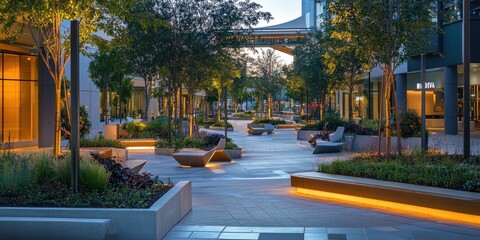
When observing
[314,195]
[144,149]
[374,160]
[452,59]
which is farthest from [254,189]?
[452,59]

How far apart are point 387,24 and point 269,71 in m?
49.7

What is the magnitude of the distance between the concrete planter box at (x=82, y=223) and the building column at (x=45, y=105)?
61.1ft

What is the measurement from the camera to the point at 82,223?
7227 mm

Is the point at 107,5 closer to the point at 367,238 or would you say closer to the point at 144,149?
the point at 367,238

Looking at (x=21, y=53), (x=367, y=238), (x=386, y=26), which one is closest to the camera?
(x=367, y=238)

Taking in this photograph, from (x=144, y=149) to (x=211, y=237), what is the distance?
19.8 meters

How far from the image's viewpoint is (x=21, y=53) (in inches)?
1015

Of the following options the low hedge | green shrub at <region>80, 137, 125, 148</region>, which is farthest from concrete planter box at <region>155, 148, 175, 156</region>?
Answer: the low hedge

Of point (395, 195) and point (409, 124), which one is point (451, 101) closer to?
point (409, 124)

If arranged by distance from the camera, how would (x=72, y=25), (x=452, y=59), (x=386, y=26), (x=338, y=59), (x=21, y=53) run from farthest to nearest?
(x=452, y=59) < (x=21, y=53) < (x=338, y=59) < (x=386, y=26) < (x=72, y=25)

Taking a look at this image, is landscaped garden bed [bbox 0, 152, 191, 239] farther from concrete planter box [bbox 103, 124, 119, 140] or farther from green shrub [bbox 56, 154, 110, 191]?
concrete planter box [bbox 103, 124, 119, 140]

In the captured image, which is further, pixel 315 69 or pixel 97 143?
pixel 315 69

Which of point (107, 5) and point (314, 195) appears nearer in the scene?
point (314, 195)

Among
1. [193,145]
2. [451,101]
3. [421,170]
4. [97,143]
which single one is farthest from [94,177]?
[451,101]
